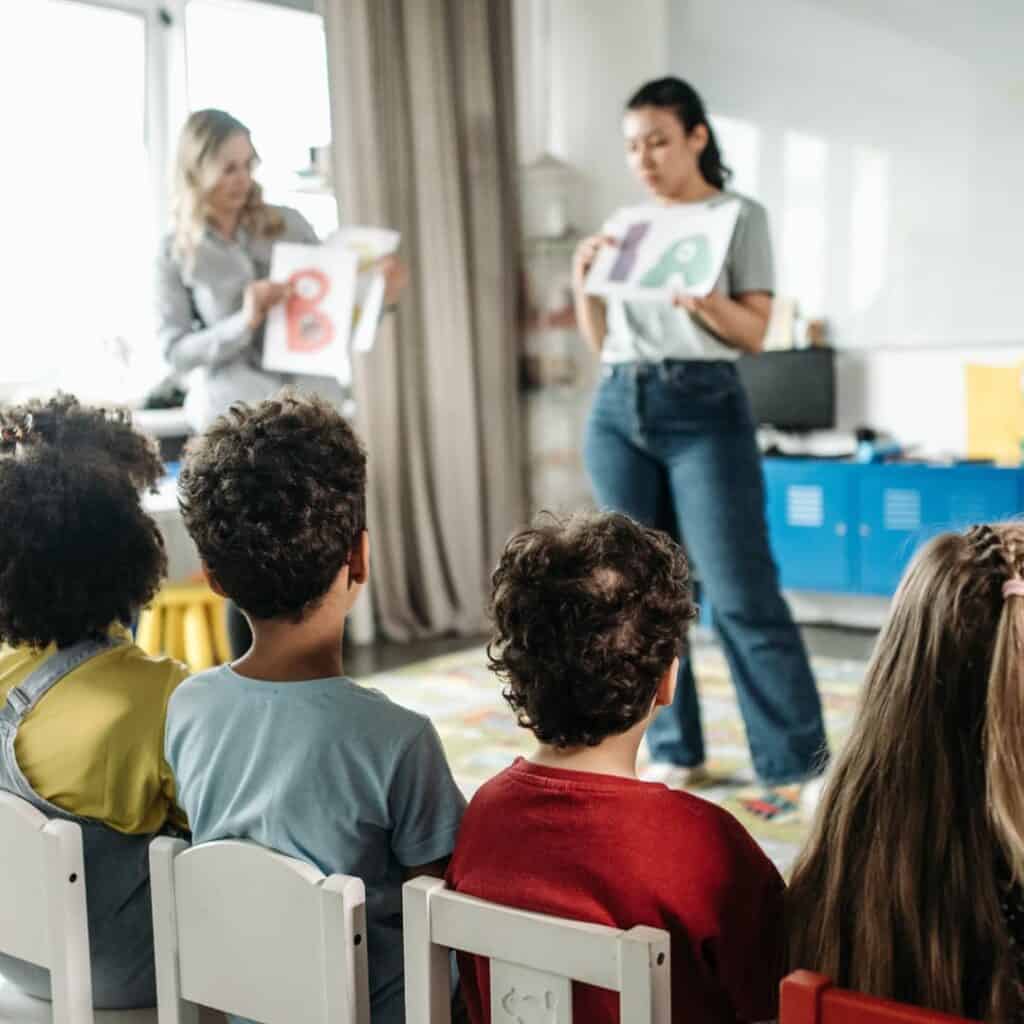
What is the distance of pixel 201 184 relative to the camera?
2.82 m

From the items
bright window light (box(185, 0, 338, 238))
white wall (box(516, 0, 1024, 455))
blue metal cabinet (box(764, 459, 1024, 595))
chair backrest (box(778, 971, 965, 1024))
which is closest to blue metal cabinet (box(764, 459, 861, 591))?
blue metal cabinet (box(764, 459, 1024, 595))

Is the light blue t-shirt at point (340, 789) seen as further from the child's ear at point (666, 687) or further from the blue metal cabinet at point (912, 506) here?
the blue metal cabinet at point (912, 506)

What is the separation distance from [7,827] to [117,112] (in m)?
3.35

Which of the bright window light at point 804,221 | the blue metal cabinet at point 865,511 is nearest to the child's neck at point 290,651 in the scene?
the blue metal cabinet at point 865,511

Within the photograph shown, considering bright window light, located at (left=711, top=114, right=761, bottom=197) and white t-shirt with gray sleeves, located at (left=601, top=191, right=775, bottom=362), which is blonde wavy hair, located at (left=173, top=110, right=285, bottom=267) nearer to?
white t-shirt with gray sleeves, located at (left=601, top=191, right=775, bottom=362)

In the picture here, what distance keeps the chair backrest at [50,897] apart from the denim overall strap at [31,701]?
0.51ft

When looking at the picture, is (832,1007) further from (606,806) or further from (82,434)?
(82,434)

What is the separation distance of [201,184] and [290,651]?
5.91 ft

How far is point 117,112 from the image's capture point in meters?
4.04

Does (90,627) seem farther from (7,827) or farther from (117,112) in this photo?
(117,112)

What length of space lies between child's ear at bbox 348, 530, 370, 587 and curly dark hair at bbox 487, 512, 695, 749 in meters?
0.27

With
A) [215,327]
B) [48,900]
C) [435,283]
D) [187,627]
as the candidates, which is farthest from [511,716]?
[48,900]

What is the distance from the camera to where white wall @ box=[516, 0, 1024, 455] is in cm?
425

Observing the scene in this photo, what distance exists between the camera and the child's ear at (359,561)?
1312 millimetres
